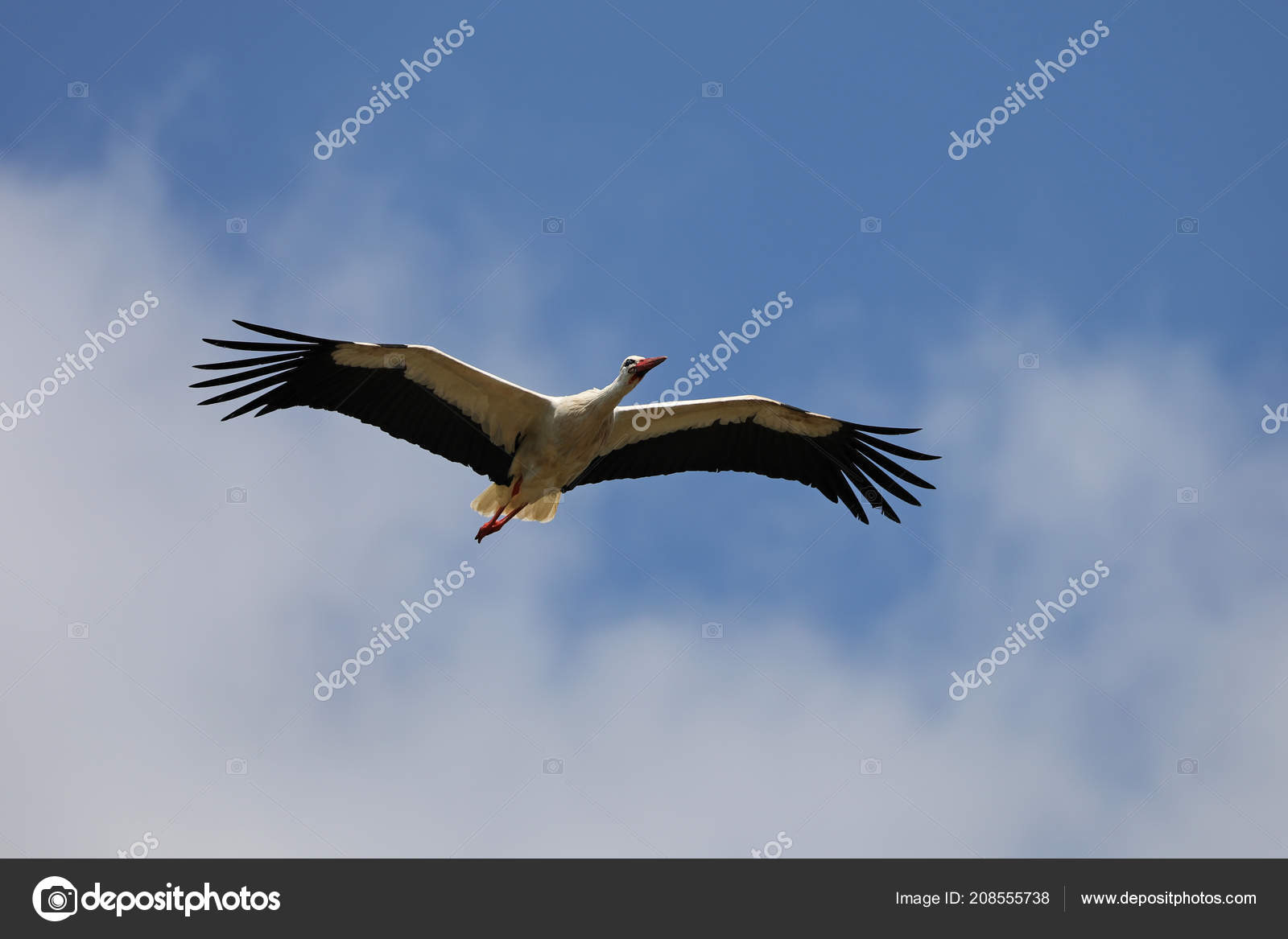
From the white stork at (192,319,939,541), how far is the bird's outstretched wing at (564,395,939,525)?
0.5 inches

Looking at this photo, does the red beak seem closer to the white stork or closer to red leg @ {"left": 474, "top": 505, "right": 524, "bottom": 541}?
the white stork

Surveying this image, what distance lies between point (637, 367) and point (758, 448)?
2.40m

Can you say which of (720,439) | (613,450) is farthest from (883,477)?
(613,450)

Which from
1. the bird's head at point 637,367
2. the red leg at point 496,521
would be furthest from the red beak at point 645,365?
the red leg at point 496,521

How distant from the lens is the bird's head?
39.5 ft

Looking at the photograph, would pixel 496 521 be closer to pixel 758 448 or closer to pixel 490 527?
pixel 490 527

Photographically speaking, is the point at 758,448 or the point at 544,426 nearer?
the point at 544,426

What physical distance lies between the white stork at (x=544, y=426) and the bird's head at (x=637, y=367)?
0.01m

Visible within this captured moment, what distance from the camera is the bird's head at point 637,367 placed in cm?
1205

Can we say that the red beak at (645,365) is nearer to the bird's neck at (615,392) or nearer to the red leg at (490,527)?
the bird's neck at (615,392)

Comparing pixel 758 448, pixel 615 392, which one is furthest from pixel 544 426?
pixel 758 448

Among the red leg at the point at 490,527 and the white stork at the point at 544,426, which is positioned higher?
the white stork at the point at 544,426

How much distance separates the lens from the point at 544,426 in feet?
40.5
